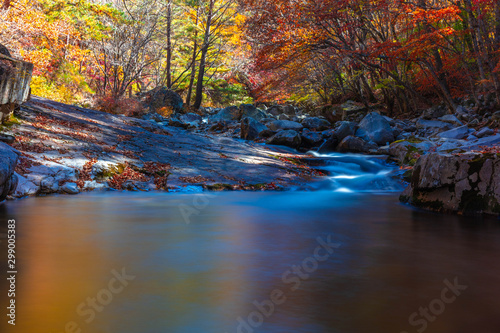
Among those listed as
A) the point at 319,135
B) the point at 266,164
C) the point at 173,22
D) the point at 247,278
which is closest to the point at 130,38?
the point at 173,22

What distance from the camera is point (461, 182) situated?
8.28m

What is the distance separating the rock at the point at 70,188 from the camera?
10.6 m

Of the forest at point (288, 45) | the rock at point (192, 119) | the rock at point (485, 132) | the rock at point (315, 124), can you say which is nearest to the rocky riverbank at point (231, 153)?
the rock at point (485, 132)

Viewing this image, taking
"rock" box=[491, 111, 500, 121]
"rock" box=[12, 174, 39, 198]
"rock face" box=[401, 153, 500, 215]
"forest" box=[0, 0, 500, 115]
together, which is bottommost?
"rock" box=[12, 174, 39, 198]

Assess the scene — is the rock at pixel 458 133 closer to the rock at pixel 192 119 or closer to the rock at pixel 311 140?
the rock at pixel 311 140

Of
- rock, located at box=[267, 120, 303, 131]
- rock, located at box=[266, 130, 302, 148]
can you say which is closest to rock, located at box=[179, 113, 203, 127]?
rock, located at box=[267, 120, 303, 131]

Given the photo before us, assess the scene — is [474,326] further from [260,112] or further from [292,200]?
[260,112]

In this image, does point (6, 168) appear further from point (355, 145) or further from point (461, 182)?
point (355, 145)

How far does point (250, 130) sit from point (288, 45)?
559 centimetres

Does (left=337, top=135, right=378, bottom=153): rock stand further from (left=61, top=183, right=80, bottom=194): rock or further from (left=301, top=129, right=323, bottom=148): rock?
(left=61, top=183, right=80, bottom=194): rock

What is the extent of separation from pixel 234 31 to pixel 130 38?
9.28 meters

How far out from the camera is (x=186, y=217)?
8336 millimetres

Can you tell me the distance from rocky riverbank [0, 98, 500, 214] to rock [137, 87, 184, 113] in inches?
331

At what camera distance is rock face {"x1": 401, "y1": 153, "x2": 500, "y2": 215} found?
7906mm
